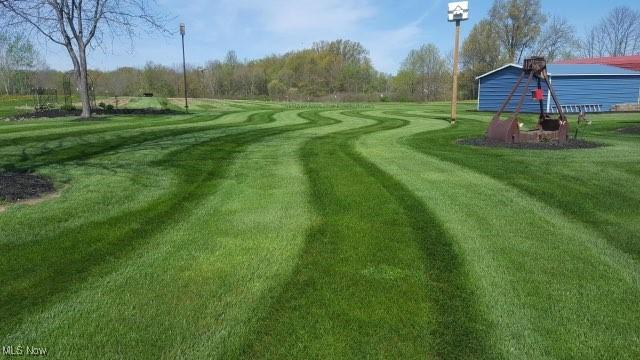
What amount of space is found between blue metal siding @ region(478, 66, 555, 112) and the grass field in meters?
23.6

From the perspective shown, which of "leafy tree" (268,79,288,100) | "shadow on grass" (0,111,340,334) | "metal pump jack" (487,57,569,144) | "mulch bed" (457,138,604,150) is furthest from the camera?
"leafy tree" (268,79,288,100)

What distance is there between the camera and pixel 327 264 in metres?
4.13

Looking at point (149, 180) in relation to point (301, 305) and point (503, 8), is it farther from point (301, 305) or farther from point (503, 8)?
point (503, 8)

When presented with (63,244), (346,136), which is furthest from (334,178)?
(346,136)

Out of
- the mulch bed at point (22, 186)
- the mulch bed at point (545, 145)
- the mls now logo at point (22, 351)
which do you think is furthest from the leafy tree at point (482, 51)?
the mls now logo at point (22, 351)

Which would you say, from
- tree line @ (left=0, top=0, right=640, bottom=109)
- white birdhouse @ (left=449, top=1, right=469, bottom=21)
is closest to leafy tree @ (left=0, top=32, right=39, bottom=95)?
tree line @ (left=0, top=0, right=640, bottom=109)

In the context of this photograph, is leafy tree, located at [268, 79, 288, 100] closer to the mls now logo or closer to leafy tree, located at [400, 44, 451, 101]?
leafy tree, located at [400, 44, 451, 101]

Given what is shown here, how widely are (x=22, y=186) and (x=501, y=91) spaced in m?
31.9

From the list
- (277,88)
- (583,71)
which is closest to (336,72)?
(277,88)

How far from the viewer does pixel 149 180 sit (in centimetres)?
770

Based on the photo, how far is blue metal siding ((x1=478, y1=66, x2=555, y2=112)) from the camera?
30184 mm

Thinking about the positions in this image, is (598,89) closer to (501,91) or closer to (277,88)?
(501,91)

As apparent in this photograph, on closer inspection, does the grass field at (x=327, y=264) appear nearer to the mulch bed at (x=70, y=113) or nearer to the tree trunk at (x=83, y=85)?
the tree trunk at (x=83, y=85)

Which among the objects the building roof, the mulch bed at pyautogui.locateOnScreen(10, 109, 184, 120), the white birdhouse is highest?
the white birdhouse
